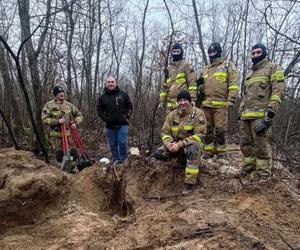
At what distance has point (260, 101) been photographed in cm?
551

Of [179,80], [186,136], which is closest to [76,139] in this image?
[179,80]

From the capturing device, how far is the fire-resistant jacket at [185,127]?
5.42m

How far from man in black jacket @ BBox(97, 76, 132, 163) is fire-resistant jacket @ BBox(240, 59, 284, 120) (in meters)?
2.56

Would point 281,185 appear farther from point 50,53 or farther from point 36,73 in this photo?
point 50,53

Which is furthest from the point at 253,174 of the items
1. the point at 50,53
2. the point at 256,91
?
the point at 50,53

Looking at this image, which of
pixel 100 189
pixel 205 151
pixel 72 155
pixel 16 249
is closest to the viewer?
pixel 16 249

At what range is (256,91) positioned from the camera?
5539 millimetres

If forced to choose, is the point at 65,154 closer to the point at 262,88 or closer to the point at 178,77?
the point at 178,77

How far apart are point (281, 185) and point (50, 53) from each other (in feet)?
23.7

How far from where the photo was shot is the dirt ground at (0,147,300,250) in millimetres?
3873

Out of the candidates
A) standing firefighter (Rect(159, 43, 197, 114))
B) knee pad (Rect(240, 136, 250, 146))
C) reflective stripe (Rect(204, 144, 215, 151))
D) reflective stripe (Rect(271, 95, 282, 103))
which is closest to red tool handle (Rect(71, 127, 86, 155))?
standing firefighter (Rect(159, 43, 197, 114))

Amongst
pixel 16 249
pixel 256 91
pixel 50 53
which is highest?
pixel 50 53

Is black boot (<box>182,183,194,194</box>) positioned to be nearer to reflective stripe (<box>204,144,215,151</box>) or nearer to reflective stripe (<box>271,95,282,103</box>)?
reflective stripe (<box>204,144,215,151</box>)

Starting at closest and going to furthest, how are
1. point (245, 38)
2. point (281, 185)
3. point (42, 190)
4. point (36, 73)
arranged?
point (42, 190)
point (281, 185)
point (36, 73)
point (245, 38)
